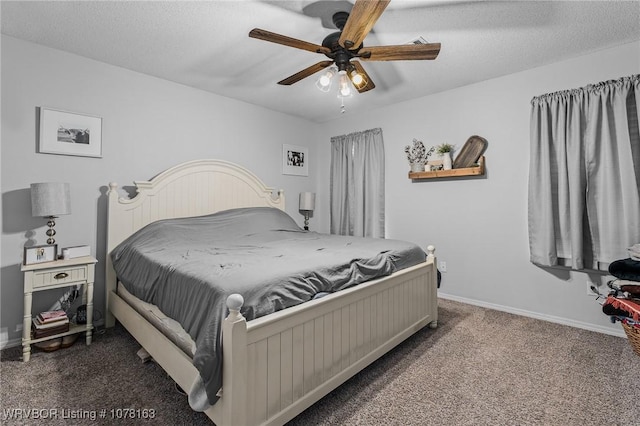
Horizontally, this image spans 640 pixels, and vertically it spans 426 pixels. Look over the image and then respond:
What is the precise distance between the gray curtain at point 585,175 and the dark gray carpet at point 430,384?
0.75 meters

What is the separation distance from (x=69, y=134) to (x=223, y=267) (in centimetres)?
205

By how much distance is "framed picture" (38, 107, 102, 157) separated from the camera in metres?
2.42

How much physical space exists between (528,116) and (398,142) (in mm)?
1383

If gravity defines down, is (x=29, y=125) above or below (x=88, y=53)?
below

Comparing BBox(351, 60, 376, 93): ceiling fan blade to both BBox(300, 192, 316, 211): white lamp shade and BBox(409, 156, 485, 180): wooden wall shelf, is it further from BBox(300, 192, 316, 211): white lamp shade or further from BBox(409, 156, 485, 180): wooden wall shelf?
BBox(300, 192, 316, 211): white lamp shade

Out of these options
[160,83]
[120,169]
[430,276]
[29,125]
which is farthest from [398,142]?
[29,125]

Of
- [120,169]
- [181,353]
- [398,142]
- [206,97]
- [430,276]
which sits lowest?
[181,353]

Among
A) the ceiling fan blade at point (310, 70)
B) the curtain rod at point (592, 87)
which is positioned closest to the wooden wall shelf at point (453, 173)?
the curtain rod at point (592, 87)

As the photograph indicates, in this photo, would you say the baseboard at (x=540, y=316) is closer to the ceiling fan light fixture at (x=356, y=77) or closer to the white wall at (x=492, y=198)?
the white wall at (x=492, y=198)

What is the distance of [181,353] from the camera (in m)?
1.49

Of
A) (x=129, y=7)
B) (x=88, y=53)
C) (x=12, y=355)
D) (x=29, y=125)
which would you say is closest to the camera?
(x=129, y=7)

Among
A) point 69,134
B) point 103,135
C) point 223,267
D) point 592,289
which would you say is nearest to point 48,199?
point 69,134

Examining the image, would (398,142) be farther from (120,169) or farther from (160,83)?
(120,169)

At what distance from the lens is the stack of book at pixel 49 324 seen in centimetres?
210
